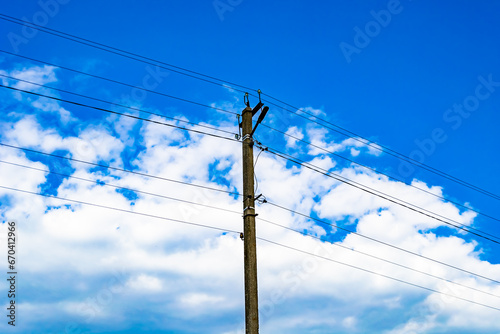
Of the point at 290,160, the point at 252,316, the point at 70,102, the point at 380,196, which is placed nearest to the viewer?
the point at 252,316

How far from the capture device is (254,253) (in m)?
11.2

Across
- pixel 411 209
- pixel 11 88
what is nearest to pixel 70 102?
pixel 11 88

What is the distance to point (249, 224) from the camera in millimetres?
11609

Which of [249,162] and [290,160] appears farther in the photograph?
[290,160]

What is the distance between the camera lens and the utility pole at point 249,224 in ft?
35.1

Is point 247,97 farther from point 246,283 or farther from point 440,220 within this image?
point 440,220

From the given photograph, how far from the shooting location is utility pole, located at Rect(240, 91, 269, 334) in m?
10.7

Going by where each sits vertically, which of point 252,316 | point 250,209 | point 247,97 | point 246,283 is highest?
point 247,97

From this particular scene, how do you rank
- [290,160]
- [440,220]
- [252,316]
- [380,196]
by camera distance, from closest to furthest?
[252,316] → [290,160] → [380,196] → [440,220]

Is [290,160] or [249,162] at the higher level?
[290,160]

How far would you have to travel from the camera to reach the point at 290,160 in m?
14.6

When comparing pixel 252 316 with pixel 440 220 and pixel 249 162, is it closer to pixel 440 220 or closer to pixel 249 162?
pixel 249 162

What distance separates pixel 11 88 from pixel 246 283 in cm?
754

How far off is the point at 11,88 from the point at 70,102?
4.70 ft
